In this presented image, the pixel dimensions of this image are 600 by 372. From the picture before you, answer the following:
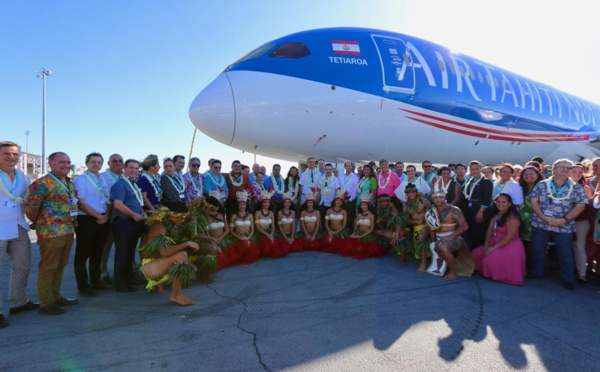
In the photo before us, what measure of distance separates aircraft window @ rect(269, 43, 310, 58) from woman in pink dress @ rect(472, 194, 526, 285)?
469 cm

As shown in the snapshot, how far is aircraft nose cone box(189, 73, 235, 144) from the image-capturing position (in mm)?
5785

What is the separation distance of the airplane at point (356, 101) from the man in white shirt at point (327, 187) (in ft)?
1.94

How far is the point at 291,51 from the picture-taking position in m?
6.52

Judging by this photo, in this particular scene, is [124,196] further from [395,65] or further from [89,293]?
[395,65]

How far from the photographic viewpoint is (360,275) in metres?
4.46

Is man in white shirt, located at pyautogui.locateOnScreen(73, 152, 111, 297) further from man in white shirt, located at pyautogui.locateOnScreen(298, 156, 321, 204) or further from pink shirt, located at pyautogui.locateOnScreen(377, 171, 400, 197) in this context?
pink shirt, located at pyautogui.locateOnScreen(377, 171, 400, 197)

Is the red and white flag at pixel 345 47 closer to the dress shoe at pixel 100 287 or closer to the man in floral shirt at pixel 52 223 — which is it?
the man in floral shirt at pixel 52 223

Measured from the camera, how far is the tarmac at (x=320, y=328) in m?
2.35

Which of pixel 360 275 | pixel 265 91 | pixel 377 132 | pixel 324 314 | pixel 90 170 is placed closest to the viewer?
pixel 324 314

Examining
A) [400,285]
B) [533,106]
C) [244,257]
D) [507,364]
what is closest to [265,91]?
[244,257]

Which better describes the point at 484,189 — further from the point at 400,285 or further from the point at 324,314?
the point at 324,314

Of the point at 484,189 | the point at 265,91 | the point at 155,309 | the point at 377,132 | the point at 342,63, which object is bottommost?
the point at 155,309

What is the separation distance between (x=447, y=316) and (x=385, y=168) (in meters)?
3.81

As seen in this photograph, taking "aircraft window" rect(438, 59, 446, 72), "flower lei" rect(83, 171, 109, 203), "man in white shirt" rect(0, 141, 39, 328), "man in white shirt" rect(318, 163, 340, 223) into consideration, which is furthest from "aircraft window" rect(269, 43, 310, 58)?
"man in white shirt" rect(0, 141, 39, 328)
